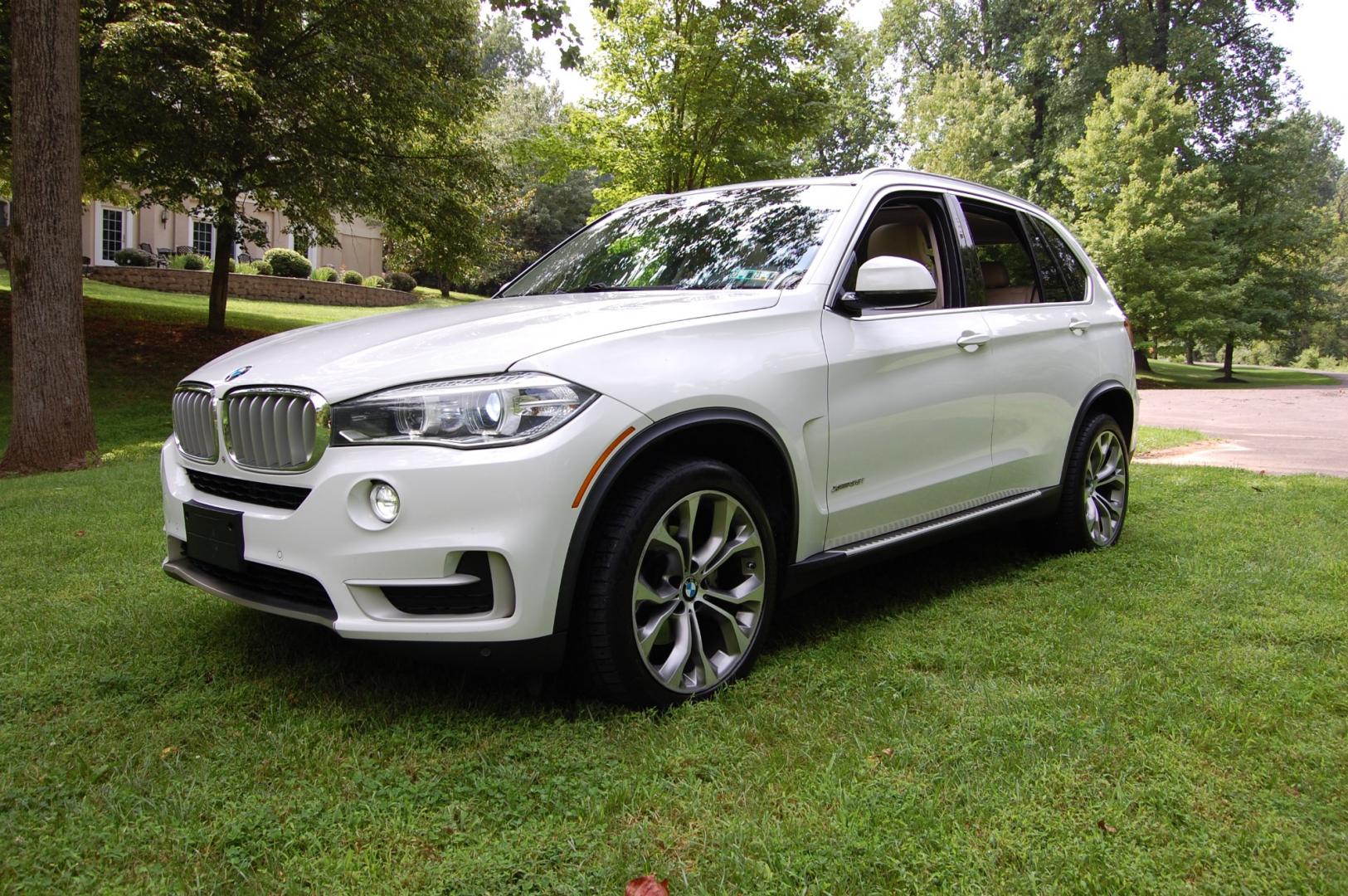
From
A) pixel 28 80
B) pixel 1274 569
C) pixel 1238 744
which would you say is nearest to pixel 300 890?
pixel 1238 744

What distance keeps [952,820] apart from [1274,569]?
10.6 feet

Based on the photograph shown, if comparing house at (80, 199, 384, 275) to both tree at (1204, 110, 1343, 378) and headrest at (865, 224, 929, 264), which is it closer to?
headrest at (865, 224, 929, 264)

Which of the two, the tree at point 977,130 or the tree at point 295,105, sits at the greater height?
the tree at point 977,130

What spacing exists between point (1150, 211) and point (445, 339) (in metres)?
29.2

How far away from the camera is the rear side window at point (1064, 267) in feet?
16.2

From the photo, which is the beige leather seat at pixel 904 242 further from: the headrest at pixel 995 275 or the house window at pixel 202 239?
the house window at pixel 202 239

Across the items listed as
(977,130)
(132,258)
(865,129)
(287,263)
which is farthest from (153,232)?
(865,129)

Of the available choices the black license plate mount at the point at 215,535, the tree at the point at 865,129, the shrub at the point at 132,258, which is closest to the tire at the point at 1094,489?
the black license plate mount at the point at 215,535

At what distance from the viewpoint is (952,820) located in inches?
87.4

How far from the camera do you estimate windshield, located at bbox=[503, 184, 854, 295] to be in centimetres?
357

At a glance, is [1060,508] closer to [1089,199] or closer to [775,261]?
[775,261]

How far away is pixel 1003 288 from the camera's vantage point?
4832 millimetres

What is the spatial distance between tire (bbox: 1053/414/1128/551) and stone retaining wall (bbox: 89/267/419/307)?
1114 inches

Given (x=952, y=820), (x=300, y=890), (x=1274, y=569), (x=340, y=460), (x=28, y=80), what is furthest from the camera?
(x=28, y=80)
